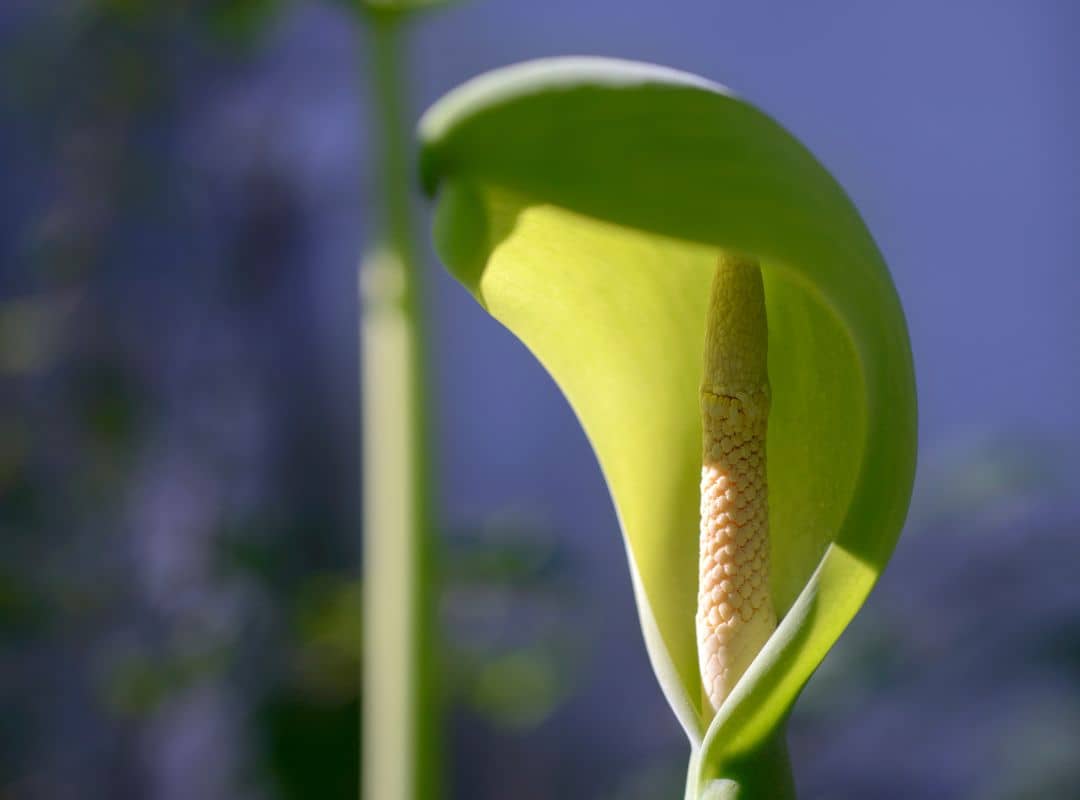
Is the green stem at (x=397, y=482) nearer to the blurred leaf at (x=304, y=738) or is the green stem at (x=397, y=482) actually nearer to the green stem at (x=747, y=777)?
the green stem at (x=747, y=777)

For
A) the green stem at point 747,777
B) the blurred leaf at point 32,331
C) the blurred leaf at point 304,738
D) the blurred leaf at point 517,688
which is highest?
the blurred leaf at point 32,331

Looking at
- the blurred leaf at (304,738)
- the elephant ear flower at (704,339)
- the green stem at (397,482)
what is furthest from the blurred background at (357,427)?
the elephant ear flower at (704,339)

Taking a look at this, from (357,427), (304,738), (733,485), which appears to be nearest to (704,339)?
(733,485)

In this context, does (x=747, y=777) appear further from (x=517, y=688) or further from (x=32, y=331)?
(x=32, y=331)

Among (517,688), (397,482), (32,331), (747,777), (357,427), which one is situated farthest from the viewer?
(357,427)

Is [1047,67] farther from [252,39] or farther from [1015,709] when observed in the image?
[252,39]

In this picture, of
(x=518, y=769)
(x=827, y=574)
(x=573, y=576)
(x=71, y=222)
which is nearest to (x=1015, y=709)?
(x=573, y=576)

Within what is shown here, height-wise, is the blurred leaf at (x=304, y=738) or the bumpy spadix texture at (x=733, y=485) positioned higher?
the bumpy spadix texture at (x=733, y=485)
